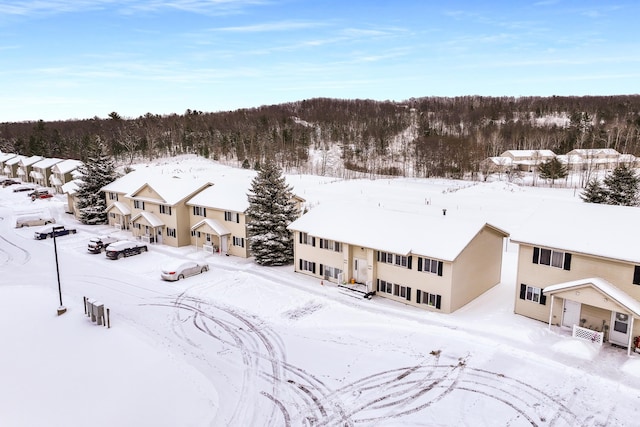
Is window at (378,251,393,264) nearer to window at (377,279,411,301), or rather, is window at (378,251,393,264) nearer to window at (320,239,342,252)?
window at (377,279,411,301)

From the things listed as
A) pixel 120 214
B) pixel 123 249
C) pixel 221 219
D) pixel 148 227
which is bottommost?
pixel 123 249

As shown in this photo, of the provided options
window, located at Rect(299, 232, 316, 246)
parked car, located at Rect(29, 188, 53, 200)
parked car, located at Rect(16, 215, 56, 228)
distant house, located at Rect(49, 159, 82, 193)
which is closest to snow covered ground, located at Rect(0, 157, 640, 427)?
window, located at Rect(299, 232, 316, 246)

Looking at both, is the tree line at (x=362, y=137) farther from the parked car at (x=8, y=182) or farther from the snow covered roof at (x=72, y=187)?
the snow covered roof at (x=72, y=187)

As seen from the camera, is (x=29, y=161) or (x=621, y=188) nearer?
(x=621, y=188)

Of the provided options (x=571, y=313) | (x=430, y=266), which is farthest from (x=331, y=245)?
(x=571, y=313)

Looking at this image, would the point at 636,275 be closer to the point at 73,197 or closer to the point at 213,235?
the point at 213,235

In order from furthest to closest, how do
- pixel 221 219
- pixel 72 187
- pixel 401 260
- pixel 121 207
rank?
1. pixel 72 187
2. pixel 121 207
3. pixel 221 219
4. pixel 401 260

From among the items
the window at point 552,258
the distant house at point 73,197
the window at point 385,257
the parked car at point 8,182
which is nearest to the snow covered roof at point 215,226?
the window at point 385,257
